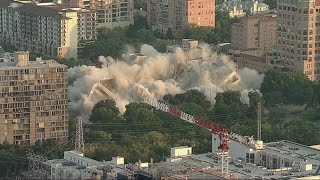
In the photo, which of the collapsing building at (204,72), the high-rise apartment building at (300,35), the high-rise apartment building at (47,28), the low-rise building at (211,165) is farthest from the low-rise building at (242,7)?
the low-rise building at (211,165)

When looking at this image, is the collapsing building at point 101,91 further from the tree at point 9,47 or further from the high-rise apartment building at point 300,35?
the tree at point 9,47

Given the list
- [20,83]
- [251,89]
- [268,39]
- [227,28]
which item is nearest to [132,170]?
[20,83]

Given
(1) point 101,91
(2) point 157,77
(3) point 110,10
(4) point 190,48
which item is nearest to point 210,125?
(1) point 101,91

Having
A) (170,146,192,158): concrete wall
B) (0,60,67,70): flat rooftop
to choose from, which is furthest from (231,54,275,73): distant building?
(170,146,192,158): concrete wall

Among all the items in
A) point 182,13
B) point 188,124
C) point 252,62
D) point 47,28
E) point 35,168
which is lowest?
point 35,168

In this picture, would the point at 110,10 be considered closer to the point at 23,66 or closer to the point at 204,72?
the point at 204,72

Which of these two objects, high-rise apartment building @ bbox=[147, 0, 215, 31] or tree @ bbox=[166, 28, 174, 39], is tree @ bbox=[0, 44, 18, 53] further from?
high-rise apartment building @ bbox=[147, 0, 215, 31]
